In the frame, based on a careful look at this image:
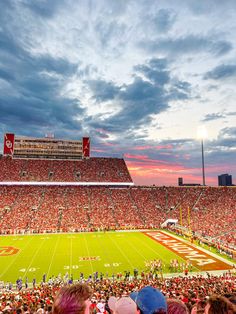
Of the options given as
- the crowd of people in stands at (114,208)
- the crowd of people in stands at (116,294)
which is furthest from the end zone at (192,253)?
the crowd of people in stands at (116,294)

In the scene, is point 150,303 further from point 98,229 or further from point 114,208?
point 114,208

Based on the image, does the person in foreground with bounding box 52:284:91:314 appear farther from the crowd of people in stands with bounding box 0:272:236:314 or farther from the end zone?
the end zone

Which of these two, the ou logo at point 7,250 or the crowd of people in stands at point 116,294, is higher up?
the crowd of people in stands at point 116,294

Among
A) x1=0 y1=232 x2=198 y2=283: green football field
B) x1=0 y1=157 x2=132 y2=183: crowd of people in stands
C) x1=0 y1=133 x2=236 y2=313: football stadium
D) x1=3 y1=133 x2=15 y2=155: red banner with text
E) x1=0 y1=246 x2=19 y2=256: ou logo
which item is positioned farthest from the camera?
x1=3 y1=133 x2=15 y2=155: red banner with text

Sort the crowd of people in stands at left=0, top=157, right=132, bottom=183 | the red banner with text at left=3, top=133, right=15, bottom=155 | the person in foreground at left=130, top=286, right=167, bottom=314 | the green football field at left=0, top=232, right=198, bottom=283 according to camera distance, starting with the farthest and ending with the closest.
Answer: the red banner with text at left=3, top=133, right=15, bottom=155 → the crowd of people in stands at left=0, top=157, right=132, bottom=183 → the green football field at left=0, top=232, right=198, bottom=283 → the person in foreground at left=130, top=286, right=167, bottom=314

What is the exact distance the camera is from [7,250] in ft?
99.9

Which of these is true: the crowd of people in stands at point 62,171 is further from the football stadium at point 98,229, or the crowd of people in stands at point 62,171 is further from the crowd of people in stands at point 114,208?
the crowd of people in stands at point 114,208

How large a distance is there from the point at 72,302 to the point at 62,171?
193 feet

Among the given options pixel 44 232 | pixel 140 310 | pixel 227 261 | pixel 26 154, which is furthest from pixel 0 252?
pixel 26 154

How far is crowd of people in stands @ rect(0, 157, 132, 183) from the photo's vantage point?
56.2 metres

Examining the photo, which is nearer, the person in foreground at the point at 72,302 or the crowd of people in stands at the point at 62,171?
the person in foreground at the point at 72,302

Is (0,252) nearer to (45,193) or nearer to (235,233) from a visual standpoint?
Result: (45,193)

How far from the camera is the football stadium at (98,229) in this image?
62.5 feet

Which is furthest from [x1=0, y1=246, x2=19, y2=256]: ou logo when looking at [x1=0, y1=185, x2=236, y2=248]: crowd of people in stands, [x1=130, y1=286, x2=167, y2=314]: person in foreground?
[x1=130, y1=286, x2=167, y2=314]: person in foreground
